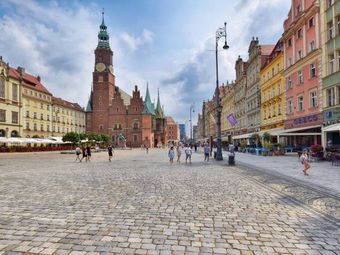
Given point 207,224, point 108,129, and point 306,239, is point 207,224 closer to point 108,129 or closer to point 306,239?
point 306,239

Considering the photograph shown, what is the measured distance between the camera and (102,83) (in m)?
99.4

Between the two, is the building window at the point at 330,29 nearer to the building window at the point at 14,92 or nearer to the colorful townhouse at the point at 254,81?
the colorful townhouse at the point at 254,81

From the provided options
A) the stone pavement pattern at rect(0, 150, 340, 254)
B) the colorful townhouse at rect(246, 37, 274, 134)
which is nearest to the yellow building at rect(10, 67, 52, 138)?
the colorful townhouse at rect(246, 37, 274, 134)

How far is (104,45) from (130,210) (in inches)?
3960

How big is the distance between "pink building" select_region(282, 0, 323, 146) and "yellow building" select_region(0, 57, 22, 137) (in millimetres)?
52915

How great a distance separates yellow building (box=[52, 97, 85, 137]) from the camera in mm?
80375

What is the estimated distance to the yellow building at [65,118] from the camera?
3164 inches

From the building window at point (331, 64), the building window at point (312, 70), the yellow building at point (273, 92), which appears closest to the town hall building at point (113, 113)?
the yellow building at point (273, 92)

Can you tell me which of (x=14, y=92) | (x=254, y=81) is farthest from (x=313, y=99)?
(x=14, y=92)

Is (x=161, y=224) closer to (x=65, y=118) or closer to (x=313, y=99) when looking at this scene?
(x=313, y=99)

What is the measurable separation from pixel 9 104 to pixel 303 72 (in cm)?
5588

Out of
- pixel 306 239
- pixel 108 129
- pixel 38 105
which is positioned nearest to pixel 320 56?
pixel 306 239

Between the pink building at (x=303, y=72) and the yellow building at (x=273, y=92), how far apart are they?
1844mm

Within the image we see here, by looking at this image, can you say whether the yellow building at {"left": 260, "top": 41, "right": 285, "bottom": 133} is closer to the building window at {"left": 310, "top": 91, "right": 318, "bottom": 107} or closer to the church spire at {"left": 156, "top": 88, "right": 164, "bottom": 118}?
the building window at {"left": 310, "top": 91, "right": 318, "bottom": 107}
